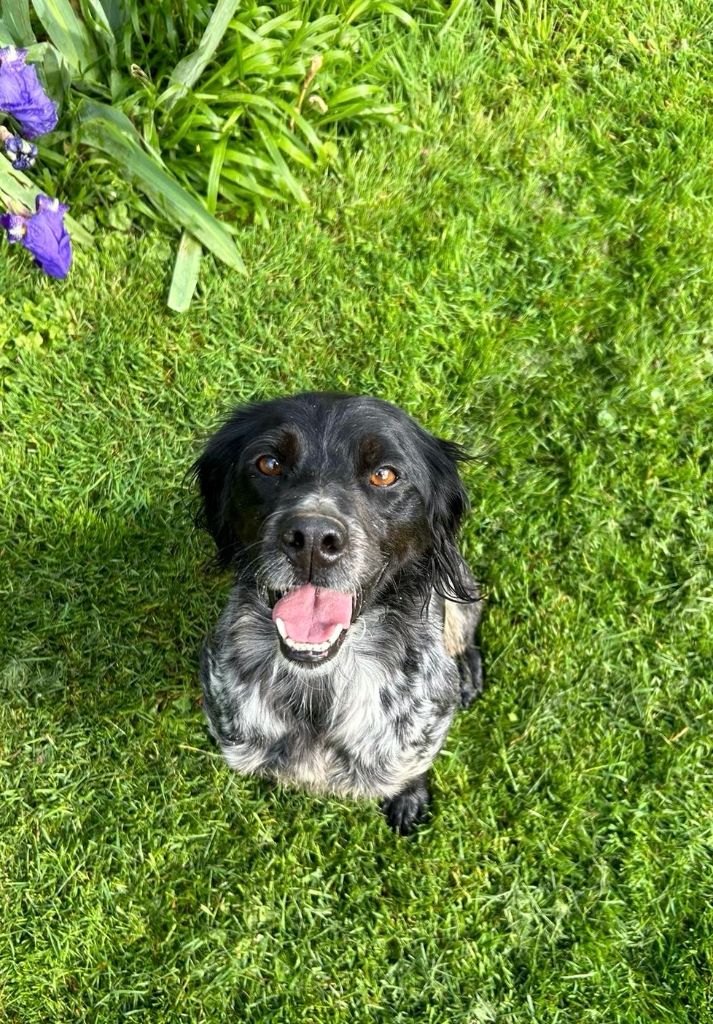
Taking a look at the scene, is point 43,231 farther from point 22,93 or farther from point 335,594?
point 335,594

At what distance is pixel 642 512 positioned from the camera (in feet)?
13.5

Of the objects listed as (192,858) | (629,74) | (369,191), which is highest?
(629,74)

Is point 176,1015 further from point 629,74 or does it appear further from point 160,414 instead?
point 629,74

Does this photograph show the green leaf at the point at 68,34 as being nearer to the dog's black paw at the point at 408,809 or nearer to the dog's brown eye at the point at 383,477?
the dog's brown eye at the point at 383,477

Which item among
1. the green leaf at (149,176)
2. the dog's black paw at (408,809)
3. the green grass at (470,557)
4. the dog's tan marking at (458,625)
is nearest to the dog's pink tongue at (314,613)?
the dog's tan marking at (458,625)

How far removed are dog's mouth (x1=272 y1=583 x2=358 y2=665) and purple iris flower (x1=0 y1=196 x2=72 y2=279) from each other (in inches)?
86.2

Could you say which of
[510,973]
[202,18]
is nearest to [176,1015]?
[510,973]

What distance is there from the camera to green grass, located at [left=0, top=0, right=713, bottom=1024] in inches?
141

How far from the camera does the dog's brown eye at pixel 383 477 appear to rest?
9.22 ft

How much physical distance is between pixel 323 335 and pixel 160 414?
890mm

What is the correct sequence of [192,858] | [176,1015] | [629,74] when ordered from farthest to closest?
[629,74] → [192,858] → [176,1015]

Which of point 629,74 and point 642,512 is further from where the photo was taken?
point 629,74

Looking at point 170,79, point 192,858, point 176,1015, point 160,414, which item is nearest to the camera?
point 176,1015

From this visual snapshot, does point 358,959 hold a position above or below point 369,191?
below
